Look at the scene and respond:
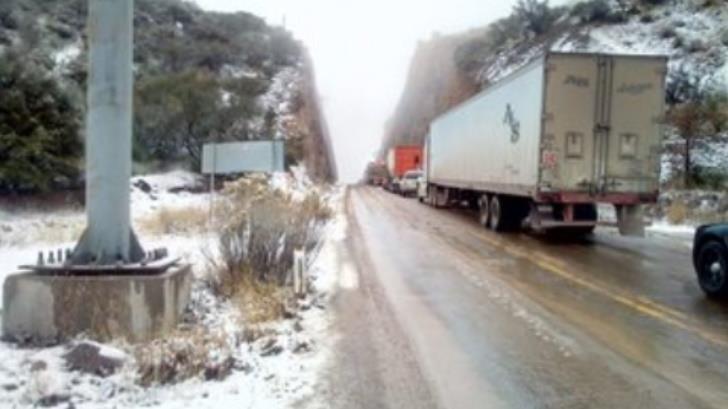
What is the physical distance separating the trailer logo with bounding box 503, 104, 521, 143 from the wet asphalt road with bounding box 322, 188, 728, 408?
183 inches

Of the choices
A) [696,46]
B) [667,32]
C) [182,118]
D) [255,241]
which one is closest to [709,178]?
[696,46]

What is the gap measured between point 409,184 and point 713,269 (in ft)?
132

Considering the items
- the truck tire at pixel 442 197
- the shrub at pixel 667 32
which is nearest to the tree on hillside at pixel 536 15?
the shrub at pixel 667 32

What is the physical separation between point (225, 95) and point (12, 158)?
1454cm

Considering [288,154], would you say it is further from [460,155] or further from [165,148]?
[460,155]

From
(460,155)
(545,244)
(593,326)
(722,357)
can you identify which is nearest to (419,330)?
(593,326)

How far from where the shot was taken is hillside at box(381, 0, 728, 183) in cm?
3953

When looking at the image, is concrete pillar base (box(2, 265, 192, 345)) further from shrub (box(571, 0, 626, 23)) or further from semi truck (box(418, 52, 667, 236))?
shrub (box(571, 0, 626, 23))

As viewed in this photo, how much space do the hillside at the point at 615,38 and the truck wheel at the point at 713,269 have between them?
22.6 m

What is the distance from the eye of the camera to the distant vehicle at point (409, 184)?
50156mm

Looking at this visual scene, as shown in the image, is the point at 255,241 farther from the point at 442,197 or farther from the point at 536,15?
the point at 536,15

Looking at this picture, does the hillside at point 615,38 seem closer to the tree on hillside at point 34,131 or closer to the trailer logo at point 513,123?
the trailer logo at point 513,123

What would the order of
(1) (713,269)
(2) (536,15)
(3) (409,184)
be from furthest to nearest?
(2) (536,15)
(3) (409,184)
(1) (713,269)

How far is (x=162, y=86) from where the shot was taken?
36406 mm
